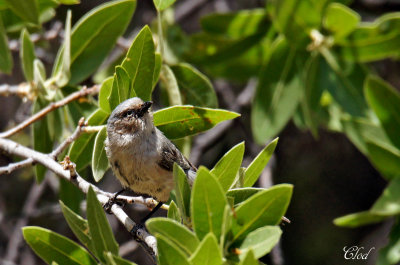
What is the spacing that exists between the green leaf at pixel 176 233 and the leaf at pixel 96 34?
Result: 1686 mm

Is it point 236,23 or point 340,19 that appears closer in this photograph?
point 340,19

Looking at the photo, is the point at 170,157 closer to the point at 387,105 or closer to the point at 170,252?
the point at 387,105

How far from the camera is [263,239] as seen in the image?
1.98 meters

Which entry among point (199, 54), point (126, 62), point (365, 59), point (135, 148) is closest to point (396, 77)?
point (365, 59)

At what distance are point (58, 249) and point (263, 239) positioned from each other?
3.19 ft

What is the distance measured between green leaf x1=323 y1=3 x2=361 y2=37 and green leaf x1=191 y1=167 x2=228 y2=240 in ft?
6.87

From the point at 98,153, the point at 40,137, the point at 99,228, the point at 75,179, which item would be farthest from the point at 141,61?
the point at 40,137

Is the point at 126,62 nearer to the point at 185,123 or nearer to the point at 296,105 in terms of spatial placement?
the point at 185,123

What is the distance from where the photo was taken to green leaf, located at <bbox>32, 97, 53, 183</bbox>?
337 centimetres

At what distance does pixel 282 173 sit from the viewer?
5.89m

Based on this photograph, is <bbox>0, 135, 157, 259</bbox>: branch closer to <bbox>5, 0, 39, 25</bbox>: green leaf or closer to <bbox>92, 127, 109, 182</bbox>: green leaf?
<bbox>92, 127, 109, 182</bbox>: green leaf

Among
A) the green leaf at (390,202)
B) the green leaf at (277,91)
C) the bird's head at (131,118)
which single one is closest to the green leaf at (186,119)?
the bird's head at (131,118)

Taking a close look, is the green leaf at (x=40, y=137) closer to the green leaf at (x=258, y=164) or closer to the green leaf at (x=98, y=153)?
the green leaf at (x=98, y=153)

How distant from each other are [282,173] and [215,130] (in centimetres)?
117
